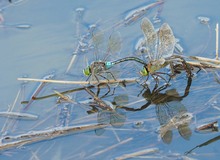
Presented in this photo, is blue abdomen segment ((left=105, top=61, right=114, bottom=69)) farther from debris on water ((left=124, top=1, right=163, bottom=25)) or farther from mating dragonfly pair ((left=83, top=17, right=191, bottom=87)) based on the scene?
debris on water ((left=124, top=1, right=163, bottom=25))

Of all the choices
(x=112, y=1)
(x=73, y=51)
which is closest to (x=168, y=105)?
(x=73, y=51)

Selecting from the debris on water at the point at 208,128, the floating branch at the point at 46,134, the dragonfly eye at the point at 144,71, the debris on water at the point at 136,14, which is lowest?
the floating branch at the point at 46,134

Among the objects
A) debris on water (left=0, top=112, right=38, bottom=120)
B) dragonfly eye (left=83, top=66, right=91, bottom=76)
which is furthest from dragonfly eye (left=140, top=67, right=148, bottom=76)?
debris on water (left=0, top=112, right=38, bottom=120)

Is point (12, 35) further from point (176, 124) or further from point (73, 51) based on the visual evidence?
point (176, 124)

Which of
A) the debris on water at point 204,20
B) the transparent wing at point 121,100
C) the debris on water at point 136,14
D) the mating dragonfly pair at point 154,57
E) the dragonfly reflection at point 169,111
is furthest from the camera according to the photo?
the debris on water at point 136,14

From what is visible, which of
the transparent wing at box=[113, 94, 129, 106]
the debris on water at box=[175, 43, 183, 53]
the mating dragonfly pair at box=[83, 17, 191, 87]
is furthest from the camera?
the debris on water at box=[175, 43, 183, 53]

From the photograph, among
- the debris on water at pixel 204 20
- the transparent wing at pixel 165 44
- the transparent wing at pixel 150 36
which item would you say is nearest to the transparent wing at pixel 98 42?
the transparent wing at pixel 150 36

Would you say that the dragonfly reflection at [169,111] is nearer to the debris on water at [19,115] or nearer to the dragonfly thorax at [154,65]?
the dragonfly thorax at [154,65]
